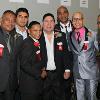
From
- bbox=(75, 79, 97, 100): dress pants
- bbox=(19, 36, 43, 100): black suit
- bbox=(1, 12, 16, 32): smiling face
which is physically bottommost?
bbox=(75, 79, 97, 100): dress pants

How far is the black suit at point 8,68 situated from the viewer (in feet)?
10.2

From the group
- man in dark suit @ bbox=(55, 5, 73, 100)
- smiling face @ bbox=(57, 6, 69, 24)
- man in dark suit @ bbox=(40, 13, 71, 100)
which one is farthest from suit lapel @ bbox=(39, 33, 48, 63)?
smiling face @ bbox=(57, 6, 69, 24)

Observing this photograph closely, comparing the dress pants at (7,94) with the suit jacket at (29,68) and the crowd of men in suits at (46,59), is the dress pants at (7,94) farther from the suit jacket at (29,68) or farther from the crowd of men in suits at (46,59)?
the suit jacket at (29,68)

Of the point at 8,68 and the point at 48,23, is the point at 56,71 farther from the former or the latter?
the point at 8,68

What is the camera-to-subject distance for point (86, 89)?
3768 mm

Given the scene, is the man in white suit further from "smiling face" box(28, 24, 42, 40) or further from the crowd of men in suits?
"smiling face" box(28, 24, 42, 40)

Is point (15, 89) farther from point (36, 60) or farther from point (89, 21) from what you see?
point (89, 21)

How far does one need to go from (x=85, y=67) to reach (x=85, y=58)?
127 millimetres

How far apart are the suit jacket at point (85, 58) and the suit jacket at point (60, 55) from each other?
0.37ft

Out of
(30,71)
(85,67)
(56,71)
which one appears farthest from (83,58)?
(30,71)

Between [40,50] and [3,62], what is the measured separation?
0.67 m

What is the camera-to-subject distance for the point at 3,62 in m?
3.10

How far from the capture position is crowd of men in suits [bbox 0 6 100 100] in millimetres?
3256

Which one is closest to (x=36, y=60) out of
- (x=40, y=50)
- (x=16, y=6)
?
(x=40, y=50)
